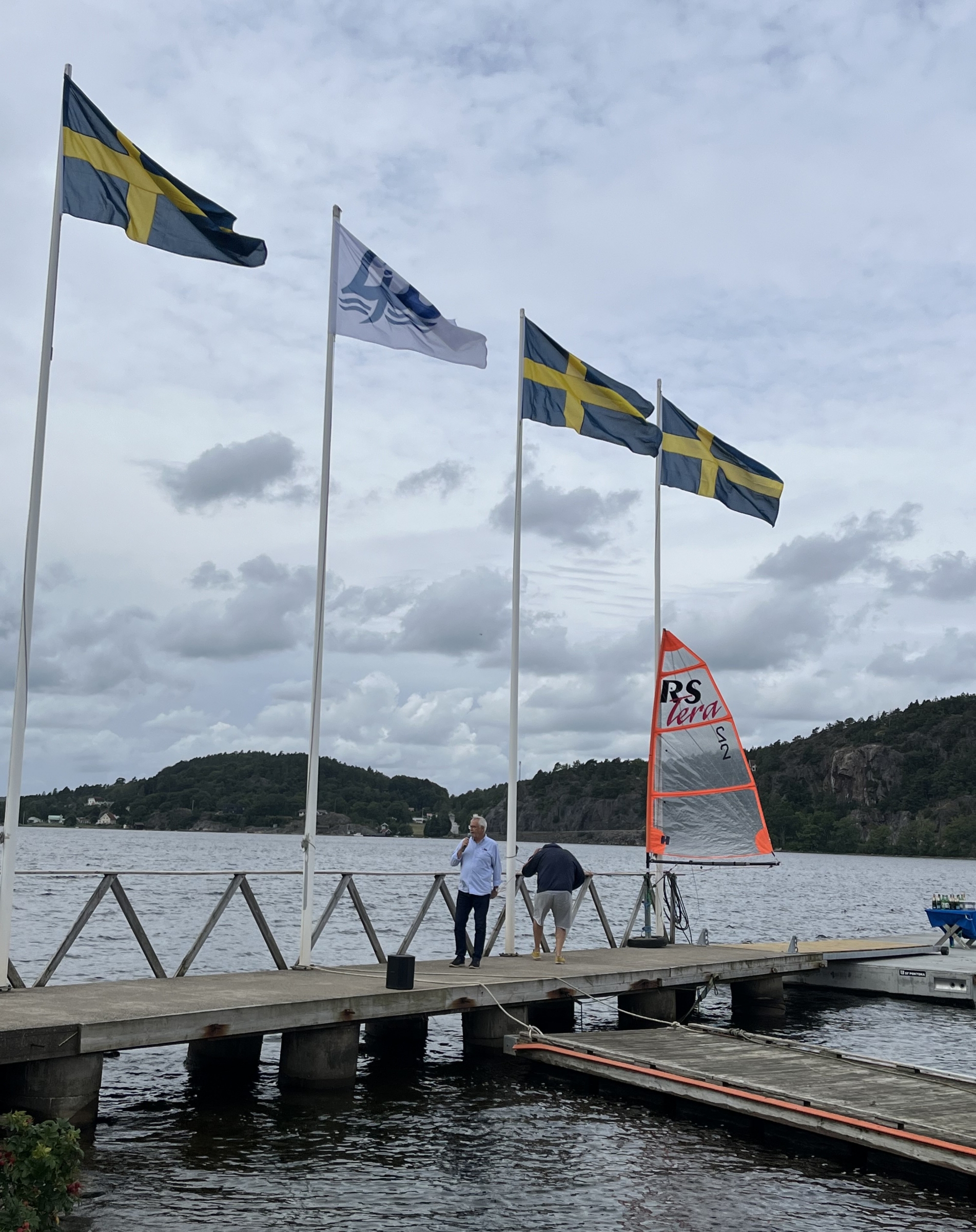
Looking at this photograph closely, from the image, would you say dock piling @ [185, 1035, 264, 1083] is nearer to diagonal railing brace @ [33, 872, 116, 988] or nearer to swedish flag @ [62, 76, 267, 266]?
diagonal railing brace @ [33, 872, 116, 988]

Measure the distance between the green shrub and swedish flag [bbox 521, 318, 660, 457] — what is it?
14.6 m

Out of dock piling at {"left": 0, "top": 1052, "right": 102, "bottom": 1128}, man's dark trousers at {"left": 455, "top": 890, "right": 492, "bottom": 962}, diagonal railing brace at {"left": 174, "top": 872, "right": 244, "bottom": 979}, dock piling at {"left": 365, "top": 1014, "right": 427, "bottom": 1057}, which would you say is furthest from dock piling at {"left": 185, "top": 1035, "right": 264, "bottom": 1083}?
dock piling at {"left": 0, "top": 1052, "right": 102, "bottom": 1128}

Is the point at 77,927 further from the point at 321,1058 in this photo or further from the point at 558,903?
the point at 558,903

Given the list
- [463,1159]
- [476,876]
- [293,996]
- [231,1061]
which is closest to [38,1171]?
[463,1159]

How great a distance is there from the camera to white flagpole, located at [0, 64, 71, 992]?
1251 cm

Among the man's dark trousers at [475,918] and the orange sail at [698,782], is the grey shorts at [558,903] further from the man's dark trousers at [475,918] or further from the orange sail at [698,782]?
the orange sail at [698,782]

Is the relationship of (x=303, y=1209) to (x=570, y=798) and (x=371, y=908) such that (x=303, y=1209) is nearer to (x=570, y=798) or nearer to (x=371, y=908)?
(x=371, y=908)

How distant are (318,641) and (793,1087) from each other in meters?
7.78

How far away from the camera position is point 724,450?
2322 centimetres

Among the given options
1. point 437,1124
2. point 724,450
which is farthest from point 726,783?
point 437,1124

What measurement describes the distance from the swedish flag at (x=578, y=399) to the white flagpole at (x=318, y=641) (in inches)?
155

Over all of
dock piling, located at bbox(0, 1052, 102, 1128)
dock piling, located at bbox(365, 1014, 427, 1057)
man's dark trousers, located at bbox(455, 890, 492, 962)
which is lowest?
dock piling, located at bbox(365, 1014, 427, 1057)

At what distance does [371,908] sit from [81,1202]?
51.2 meters

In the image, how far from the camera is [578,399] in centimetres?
1998
